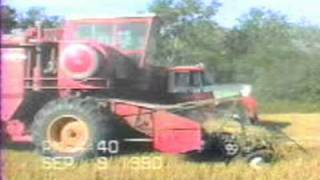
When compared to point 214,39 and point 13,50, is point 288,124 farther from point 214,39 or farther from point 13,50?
point 13,50

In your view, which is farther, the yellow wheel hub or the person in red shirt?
the yellow wheel hub

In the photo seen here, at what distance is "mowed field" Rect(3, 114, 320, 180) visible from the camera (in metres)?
3.09

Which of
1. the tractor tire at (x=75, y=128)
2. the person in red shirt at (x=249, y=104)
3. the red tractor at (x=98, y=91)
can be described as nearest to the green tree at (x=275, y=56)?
the person in red shirt at (x=249, y=104)

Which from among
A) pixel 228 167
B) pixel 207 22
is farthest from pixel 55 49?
pixel 228 167

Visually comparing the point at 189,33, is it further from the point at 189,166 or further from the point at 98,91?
the point at 189,166

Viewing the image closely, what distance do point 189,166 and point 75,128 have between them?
→ 1.65ft

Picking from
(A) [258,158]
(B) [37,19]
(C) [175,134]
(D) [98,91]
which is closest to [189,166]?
(C) [175,134]

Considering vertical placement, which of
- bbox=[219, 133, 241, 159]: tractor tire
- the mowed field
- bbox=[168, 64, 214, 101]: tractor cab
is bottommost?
the mowed field

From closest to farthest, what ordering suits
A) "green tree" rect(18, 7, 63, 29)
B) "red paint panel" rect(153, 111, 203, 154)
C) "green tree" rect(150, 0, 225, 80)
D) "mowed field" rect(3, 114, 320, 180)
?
"green tree" rect(18, 7, 63, 29) → "green tree" rect(150, 0, 225, 80) → "mowed field" rect(3, 114, 320, 180) → "red paint panel" rect(153, 111, 203, 154)

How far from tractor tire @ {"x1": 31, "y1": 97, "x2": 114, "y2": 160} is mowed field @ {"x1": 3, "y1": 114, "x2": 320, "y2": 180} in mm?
59

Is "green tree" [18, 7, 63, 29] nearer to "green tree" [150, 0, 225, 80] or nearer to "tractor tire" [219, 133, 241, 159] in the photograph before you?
"green tree" [150, 0, 225, 80]

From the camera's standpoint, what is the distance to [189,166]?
10.4ft

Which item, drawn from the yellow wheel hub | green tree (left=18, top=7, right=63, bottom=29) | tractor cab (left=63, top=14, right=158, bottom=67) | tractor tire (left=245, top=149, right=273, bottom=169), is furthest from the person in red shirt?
green tree (left=18, top=7, right=63, bottom=29)

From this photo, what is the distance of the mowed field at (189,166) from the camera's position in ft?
10.1
